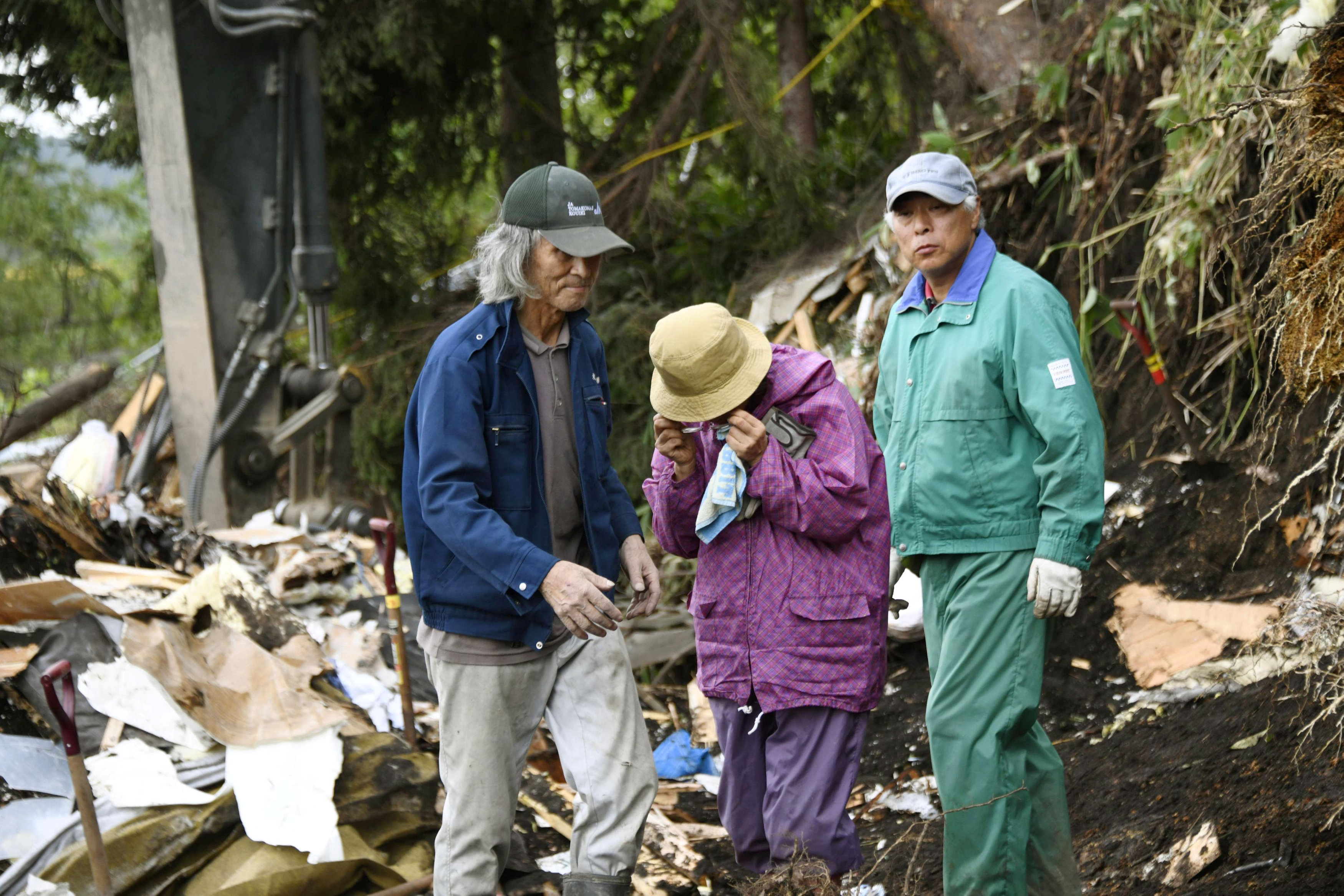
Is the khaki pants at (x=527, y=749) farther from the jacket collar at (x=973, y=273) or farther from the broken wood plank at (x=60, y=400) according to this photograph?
the broken wood plank at (x=60, y=400)

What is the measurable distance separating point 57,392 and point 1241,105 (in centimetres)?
760

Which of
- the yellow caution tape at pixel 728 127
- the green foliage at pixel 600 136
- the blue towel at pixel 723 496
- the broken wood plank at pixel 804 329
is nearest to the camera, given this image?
the blue towel at pixel 723 496

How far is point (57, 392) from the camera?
7.95 meters

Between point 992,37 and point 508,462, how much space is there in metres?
5.14

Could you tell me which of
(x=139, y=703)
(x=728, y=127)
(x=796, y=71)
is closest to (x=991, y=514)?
(x=139, y=703)

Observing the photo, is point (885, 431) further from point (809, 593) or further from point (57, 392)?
point (57, 392)

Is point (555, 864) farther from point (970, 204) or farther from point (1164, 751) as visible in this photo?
point (970, 204)

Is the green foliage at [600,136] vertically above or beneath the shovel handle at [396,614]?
above

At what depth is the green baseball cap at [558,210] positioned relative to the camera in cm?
278

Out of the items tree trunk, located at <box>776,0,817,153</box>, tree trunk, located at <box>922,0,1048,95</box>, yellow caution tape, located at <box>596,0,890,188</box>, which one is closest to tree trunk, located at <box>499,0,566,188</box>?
yellow caution tape, located at <box>596,0,890,188</box>

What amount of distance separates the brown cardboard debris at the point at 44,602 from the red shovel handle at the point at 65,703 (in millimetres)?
1248

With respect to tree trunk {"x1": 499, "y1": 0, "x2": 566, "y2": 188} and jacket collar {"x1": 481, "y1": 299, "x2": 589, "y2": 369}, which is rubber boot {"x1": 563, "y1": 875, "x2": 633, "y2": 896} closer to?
jacket collar {"x1": 481, "y1": 299, "x2": 589, "y2": 369}

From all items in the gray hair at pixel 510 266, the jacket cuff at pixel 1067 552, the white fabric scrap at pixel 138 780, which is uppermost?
the gray hair at pixel 510 266

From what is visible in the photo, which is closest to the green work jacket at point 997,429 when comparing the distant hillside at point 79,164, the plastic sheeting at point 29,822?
the plastic sheeting at point 29,822
